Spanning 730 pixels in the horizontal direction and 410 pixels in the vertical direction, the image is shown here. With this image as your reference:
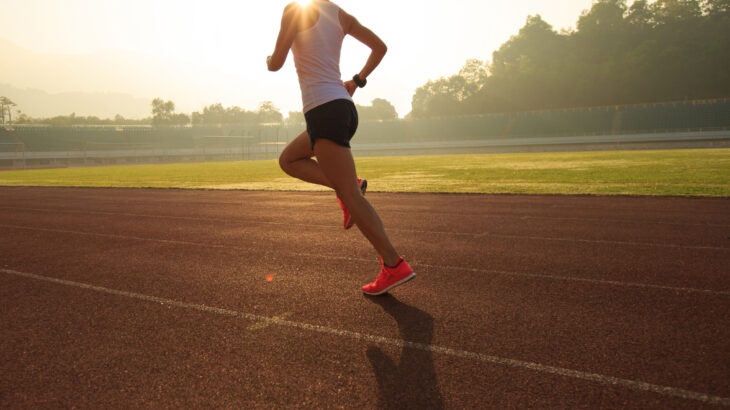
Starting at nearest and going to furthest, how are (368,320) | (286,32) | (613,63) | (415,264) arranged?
(368,320)
(286,32)
(415,264)
(613,63)

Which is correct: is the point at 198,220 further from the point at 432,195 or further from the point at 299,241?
the point at 432,195

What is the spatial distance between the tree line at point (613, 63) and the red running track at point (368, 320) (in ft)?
309

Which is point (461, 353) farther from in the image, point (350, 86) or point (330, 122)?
point (350, 86)

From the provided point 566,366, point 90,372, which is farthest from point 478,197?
point 90,372

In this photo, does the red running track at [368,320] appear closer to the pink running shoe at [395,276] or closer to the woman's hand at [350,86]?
the pink running shoe at [395,276]

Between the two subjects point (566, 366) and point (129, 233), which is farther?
point (129, 233)

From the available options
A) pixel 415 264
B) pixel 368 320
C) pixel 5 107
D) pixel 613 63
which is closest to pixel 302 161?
pixel 368 320

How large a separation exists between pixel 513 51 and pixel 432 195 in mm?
114010

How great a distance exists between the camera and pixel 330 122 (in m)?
3.06

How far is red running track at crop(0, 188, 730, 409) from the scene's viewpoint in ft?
6.93

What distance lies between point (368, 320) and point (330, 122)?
4.13ft

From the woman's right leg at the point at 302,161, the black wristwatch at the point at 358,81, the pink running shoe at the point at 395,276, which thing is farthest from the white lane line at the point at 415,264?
the black wristwatch at the point at 358,81

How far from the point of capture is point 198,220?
25.1 ft

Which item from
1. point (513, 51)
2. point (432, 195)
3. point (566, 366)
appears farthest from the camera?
point (513, 51)
